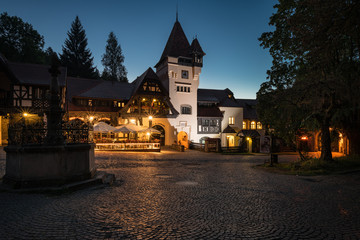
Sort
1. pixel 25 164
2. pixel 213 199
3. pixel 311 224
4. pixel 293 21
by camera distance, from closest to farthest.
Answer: pixel 311 224 < pixel 213 199 < pixel 25 164 < pixel 293 21

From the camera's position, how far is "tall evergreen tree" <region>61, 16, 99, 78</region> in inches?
2234

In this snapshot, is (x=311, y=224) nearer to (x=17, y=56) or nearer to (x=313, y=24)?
(x=313, y=24)

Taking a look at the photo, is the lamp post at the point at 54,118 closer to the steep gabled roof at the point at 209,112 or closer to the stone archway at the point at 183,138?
the stone archway at the point at 183,138

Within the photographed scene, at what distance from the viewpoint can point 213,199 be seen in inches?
293

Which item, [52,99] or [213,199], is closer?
[213,199]

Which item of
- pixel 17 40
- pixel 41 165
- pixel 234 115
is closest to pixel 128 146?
pixel 41 165

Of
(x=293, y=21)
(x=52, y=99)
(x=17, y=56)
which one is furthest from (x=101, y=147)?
(x=17, y=56)

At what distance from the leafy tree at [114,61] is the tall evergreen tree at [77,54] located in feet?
13.4

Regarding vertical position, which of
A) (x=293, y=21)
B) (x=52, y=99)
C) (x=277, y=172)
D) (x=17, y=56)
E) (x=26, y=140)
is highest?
(x=17, y=56)

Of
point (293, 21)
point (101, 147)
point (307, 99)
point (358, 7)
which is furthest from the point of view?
point (101, 147)

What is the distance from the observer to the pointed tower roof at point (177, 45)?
3775cm

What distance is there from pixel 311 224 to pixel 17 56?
161 ft

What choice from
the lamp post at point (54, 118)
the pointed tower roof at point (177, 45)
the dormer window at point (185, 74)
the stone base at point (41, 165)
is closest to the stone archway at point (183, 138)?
the dormer window at point (185, 74)

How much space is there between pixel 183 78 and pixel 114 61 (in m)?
27.3
